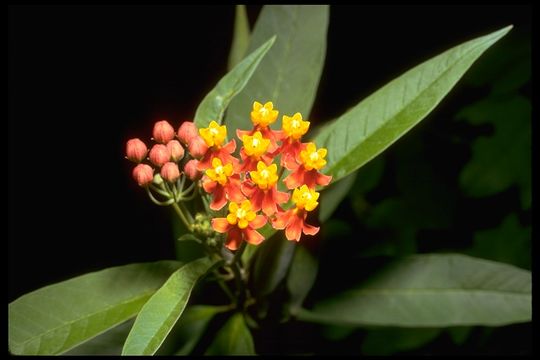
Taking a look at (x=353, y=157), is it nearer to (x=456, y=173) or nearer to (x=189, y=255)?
(x=189, y=255)

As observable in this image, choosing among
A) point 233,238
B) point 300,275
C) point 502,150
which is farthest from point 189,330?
point 502,150

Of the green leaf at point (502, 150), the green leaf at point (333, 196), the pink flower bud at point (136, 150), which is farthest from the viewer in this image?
the green leaf at point (502, 150)

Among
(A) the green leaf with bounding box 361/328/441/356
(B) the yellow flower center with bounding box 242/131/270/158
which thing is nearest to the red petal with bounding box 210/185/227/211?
(B) the yellow flower center with bounding box 242/131/270/158

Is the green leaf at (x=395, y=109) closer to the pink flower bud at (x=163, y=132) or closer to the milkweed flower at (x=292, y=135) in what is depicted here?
the milkweed flower at (x=292, y=135)

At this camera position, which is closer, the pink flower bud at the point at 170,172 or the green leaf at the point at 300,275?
the pink flower bud at the point at 170,172

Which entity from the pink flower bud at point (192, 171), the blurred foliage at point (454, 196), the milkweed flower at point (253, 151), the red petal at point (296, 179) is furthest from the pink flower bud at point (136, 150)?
the blurred foliage at point (454, 196)

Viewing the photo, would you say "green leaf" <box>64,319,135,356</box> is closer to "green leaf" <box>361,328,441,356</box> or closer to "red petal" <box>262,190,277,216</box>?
"red petal" <box>262,190,277,216</box>
